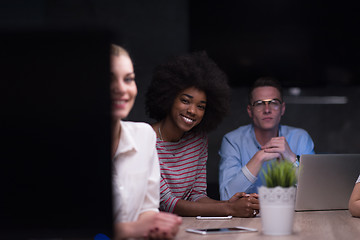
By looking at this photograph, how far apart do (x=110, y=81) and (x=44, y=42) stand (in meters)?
0.14

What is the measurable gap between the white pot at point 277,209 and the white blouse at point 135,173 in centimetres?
33

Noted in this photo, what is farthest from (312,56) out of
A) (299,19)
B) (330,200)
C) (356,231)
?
(356,231)

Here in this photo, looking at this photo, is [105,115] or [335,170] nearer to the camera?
[105,115]

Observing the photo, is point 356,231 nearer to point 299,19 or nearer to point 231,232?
point 231,232

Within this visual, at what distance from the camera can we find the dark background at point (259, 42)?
3.90 meters

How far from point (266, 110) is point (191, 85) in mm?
692

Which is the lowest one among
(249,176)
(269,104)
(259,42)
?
(249,176)

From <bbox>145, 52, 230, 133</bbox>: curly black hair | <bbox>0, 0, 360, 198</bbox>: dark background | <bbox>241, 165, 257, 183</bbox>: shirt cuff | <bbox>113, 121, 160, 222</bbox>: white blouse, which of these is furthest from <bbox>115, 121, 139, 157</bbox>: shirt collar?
<bbox>0, 0, 360, 198</bbox>: dark background

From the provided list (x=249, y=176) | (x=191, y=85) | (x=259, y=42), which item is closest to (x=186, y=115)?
(x=191, y=85)

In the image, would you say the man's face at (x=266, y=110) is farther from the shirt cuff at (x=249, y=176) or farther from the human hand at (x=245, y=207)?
the human hand at (x=245, y=207)

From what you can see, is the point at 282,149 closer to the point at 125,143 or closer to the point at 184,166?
the point at 184,166

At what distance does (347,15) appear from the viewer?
3914 mm

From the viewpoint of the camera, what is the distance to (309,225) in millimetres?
1777

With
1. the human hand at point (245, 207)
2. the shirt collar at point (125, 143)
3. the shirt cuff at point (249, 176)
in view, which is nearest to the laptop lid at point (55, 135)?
the shirt collar at point (125, 143)
